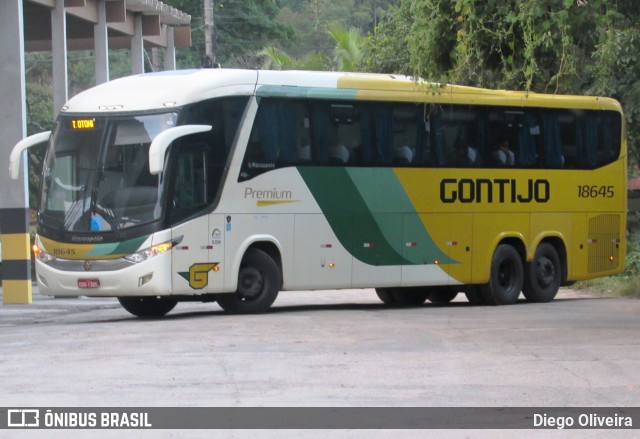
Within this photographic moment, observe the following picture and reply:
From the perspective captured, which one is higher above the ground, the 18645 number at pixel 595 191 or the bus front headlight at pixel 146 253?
the 18645 number at pixel 595 191

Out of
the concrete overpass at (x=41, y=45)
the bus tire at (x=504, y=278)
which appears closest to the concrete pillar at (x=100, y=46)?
the concrete overpass at (x=41, y=45)

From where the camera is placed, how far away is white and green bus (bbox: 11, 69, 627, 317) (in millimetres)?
18266

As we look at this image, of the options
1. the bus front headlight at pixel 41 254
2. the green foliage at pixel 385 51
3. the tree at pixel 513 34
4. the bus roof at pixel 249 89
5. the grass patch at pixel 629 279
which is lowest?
the grass patch at pixel 629 279

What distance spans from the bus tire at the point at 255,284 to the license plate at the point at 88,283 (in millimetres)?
2082

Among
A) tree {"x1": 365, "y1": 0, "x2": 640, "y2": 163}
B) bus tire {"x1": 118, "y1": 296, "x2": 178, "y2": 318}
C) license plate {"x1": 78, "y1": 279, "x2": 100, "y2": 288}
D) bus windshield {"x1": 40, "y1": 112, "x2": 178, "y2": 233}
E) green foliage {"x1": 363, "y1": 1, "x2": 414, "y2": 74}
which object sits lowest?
bus tire {"x1": 118, "y1": 296, "x2": 178, "y2": 318}

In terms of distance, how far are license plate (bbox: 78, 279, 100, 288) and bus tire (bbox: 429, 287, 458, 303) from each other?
24.9ft

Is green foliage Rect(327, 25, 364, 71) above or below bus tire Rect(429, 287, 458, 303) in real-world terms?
above

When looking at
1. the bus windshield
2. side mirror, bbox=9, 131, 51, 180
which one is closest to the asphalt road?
the bus windshield

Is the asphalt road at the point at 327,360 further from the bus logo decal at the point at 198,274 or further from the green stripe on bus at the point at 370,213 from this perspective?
the green stripe on bus at the point at 370,213

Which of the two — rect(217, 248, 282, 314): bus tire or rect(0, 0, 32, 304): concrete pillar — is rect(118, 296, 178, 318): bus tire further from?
rect(0, 0, 32, 304): concrete pillar

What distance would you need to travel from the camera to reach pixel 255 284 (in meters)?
19.3

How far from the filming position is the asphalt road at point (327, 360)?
11.1 m

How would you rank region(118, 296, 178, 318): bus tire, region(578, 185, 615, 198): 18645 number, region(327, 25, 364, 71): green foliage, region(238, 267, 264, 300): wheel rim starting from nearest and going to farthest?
region(238, 267, 264, 300): wheel rim
region(118, 296, 178, 318): bus tire
region(578, 185, 615, 198): 18645 number
region(327, 25, 364, 71): green foliage

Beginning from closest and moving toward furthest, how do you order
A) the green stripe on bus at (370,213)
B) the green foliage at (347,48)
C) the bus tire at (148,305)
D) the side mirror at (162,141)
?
the side mirror at (162,141), the bus tire at (148,305), the green stripe on bus at (370,213), the green foliage at (347,48)
